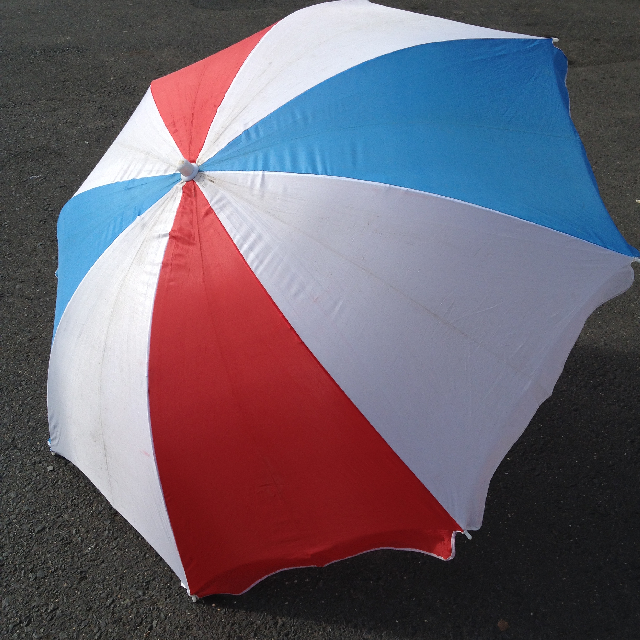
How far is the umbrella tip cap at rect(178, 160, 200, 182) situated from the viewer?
8.32 feet

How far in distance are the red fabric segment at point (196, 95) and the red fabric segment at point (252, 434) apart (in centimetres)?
33

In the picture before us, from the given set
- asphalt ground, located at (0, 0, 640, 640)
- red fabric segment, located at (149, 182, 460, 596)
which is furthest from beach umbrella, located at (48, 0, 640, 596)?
asphalt ground, located at (0, 0, 640, 640)

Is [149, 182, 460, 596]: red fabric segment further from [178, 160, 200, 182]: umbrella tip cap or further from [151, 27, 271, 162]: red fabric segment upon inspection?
[151, 27, 271, 162]: red fabric segment

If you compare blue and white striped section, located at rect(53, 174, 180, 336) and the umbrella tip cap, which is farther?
blue and white striped section, located at rect(53, 174, 180, 336)

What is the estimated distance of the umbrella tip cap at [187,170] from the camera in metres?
2.54

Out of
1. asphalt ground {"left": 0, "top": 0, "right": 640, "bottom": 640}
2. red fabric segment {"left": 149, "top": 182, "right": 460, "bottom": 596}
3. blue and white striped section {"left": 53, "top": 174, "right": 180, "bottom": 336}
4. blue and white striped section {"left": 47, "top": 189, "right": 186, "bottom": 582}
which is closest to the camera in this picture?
red fabric segment {"left": 149, "top": 182, "right": 460, "bottom": 596}

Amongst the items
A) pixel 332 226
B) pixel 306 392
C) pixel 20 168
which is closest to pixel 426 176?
pixel 332 226

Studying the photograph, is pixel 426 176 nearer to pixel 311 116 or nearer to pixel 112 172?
pixel 311 116

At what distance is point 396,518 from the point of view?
2469 millimetres

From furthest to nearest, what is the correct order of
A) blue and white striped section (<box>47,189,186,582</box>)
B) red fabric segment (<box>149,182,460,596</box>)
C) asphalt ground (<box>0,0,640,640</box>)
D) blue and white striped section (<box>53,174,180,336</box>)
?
1. asphalt ground (<box>0,0,640,640</box>)
2. blue and white striped section (<box>53,174,180,336</box>)
3. blue and white striped section (<box>47,189,186,582</box>)
4. red fabric segment (<box>149,182,460,596</box>)

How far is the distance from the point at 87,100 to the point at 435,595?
4.96m

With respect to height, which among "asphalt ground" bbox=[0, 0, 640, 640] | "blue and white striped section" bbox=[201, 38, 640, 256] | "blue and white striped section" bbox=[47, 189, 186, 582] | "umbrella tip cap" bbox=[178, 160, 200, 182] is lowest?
"asphalt ground" bbox=[0, 0, 640, 640]

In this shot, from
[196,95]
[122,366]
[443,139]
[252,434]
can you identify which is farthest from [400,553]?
[196,95]

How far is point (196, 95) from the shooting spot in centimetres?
296
